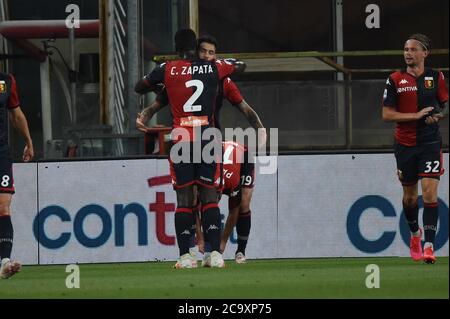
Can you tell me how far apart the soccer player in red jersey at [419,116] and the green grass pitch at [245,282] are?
0.71 meters

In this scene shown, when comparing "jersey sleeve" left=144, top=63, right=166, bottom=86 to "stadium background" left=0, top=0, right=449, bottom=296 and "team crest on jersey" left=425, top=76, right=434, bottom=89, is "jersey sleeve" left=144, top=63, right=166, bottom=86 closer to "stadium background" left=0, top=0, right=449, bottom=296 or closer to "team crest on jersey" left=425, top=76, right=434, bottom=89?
"team crest on jersey" left=425, top=76, right=434, bottom=89

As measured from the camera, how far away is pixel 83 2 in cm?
2091

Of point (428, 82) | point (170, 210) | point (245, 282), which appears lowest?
point (245, 282)

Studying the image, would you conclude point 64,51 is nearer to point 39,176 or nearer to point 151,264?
point 39,176

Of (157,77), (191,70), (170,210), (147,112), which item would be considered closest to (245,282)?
(191,70)

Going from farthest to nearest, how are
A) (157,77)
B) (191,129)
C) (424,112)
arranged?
(424,112) < (157,77) < (191,129)

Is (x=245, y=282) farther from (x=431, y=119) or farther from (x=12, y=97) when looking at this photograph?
(x=431, y=119)

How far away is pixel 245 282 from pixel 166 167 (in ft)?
18.7

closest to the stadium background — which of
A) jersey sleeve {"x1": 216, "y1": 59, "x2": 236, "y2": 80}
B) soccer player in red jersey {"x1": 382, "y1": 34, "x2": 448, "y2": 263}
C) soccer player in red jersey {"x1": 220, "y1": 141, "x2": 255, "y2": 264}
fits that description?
soccer player in red jersey {"x1": 220, "y1": 141, "x2": 255, "y2": 264}

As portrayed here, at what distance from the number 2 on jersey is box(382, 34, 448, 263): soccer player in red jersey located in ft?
6.28

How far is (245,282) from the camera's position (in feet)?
35.6

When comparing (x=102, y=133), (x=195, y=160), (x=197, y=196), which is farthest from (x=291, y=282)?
(x=102, y=133)

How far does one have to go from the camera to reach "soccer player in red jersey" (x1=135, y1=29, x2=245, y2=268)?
1267 centimetres

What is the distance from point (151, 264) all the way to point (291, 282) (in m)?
4.59
